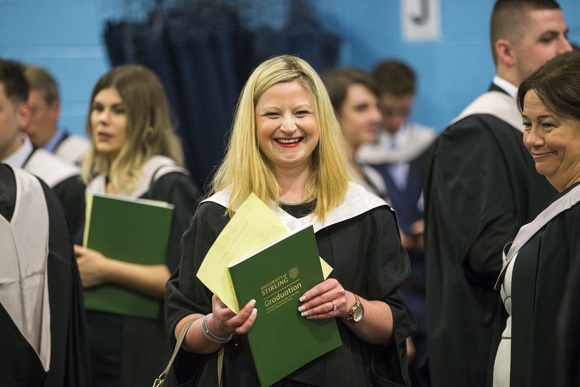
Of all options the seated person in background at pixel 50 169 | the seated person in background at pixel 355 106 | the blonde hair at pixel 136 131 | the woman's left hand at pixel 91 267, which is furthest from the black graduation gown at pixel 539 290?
the seated person in background at pixel 355 106

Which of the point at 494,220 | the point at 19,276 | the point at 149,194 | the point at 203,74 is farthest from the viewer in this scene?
the point at 203,74

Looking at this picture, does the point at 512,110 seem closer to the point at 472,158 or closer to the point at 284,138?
the point at 472,158

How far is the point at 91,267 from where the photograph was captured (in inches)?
160

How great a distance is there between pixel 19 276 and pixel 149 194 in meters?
1.01

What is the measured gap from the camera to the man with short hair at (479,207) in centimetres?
366

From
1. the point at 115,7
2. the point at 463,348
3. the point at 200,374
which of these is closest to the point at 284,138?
the point at 200,374

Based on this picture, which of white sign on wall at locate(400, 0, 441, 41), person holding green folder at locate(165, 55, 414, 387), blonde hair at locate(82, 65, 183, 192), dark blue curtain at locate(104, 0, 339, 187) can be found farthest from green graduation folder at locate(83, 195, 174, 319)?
white sign on wall at locate(400, 0, 441, 41)

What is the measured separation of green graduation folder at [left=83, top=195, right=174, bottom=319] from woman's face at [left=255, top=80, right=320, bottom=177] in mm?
1126

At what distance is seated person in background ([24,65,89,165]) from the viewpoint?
18.2 ft

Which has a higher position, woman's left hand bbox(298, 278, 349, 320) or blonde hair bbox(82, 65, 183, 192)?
blonde hair bbox(82, 65, 183, 192)

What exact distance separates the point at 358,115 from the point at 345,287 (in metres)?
2.74

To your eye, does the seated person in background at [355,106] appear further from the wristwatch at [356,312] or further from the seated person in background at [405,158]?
the wristwatch at [356,312]

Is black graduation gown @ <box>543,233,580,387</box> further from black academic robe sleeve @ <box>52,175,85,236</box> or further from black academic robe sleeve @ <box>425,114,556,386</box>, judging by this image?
black academic robe sleeve @ <box>52,175,85,236</box>

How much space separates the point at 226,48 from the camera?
6.62m
